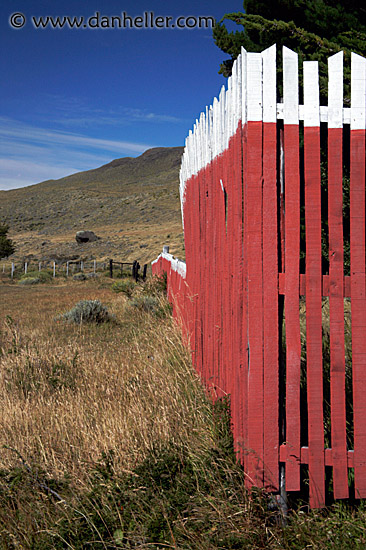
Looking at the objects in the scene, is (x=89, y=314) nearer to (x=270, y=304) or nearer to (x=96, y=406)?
(x=96, y=406)

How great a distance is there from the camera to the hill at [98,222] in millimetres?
48562

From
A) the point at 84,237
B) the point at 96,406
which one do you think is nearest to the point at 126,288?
the point at 96,406

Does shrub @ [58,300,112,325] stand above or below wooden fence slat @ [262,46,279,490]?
below

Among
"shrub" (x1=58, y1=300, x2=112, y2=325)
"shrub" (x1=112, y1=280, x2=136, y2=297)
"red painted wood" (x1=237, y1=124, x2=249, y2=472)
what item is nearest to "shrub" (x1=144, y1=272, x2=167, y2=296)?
"shrub" (x1=58, y1=300, x2=112, y2=325)

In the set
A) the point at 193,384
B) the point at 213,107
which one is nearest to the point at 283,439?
the point at 193,384

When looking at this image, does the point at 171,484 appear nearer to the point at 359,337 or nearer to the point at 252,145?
the point at 359,337

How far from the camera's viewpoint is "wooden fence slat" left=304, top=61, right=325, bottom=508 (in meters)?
2.30

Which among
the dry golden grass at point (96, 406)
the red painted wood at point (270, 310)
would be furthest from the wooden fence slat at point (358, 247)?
the dry golden grass at point (96, 406)

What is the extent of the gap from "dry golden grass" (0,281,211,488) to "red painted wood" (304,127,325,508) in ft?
2.16

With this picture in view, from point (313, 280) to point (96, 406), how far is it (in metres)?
2.00

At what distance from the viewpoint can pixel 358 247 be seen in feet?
7.81

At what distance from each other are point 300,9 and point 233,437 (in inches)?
289

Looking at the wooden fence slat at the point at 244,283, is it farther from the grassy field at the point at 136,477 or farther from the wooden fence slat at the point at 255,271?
the grassy field at the point at 136,477

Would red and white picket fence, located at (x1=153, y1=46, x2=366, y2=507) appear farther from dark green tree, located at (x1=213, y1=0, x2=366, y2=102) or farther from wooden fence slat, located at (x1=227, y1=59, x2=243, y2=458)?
dark green tree, located at (x1=213, y1=0, x2=366, y2=102)
